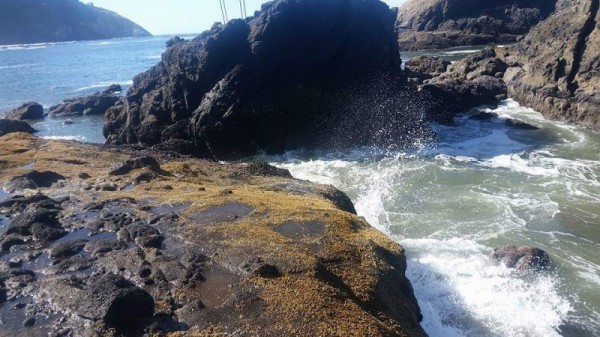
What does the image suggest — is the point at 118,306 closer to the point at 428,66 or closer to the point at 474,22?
the point at 428,66

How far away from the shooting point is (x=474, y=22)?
109m

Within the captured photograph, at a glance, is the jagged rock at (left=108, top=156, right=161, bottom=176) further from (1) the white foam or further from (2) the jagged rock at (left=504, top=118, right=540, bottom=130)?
(2) the jagged rock at (left=504, top=118, right=540, bottom=130)

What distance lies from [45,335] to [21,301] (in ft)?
6.76

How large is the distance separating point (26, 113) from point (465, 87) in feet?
171

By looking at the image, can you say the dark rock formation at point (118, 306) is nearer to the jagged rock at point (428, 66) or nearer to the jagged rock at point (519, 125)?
the jagged rock at point (519, 125)

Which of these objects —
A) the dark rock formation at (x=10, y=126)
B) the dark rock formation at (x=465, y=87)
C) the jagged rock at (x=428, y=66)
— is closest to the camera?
the dark rock formation at (x=465, y=87)

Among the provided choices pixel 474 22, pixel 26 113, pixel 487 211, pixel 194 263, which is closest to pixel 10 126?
pixel 26 113

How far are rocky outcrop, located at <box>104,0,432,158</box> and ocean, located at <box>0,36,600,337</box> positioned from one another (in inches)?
110

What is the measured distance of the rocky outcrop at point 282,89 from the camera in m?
37.5

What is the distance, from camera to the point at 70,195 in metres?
19.7

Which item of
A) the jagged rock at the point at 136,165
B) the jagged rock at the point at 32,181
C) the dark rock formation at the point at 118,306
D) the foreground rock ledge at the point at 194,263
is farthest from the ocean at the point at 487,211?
the jagged rock at the point at 32,181

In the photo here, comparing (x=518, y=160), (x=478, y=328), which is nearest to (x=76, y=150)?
(x=478, y=328)

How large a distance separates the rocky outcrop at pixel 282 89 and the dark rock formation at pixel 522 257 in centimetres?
1882

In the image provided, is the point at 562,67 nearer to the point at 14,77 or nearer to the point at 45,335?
the point at 45,335
